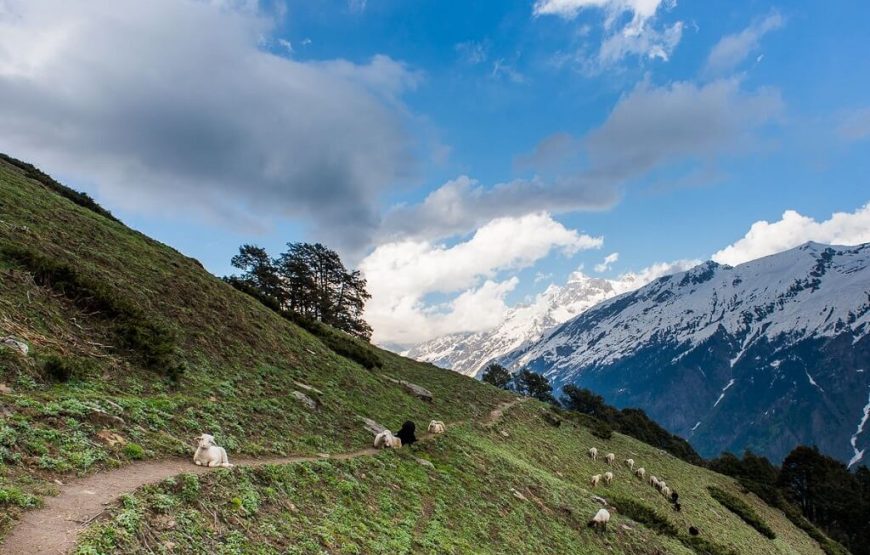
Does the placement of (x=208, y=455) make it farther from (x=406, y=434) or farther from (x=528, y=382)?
(x=528, y=382)

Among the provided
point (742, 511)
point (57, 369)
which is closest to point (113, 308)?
point (57, 369)

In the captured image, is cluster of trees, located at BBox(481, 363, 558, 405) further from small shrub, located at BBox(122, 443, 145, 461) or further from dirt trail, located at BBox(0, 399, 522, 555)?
dirt trail, located at BBox(0, 399, 522, 555)

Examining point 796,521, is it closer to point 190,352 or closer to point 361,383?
point 361,383

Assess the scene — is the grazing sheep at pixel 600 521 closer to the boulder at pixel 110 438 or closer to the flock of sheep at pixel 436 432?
the flock of sheep at pixel 436 432

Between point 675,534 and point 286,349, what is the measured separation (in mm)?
29266

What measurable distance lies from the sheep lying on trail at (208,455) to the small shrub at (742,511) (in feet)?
172

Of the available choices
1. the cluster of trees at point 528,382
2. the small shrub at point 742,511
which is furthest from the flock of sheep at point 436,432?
the cluster of trees at point 528,382

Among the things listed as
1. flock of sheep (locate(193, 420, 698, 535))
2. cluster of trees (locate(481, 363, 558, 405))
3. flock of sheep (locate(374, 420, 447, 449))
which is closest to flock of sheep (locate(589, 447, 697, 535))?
flock of sheep (locate(193, 420, 698, 535))

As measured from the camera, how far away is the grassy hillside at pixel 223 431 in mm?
10992

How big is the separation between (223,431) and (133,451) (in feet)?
14.3

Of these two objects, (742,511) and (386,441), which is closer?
(386,441)

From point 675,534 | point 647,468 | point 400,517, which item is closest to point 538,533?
point 400,517

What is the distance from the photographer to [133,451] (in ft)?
40.9

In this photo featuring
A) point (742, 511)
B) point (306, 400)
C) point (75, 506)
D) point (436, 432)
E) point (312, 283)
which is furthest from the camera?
point (312, 283)
